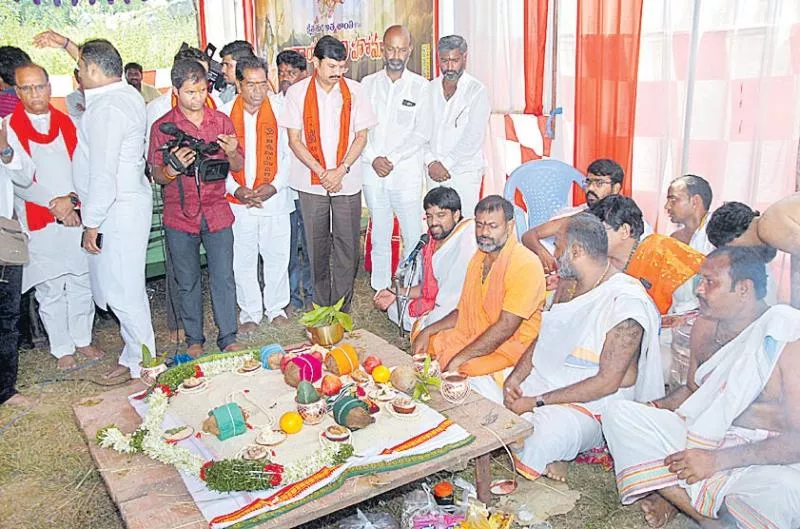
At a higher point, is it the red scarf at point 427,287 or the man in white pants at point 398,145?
the man in white pants at point 398,145

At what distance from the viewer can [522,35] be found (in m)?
5.71

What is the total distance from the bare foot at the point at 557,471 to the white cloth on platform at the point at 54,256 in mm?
3038

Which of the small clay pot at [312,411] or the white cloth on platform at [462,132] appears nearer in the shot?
the small clay pot at [312,411]

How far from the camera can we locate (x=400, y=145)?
530 cm

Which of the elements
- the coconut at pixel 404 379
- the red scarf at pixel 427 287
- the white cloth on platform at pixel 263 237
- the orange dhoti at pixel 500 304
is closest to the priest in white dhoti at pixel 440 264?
the red scarf at pixel 427 287

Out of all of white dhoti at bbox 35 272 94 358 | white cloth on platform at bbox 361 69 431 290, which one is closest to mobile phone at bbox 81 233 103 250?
white dhoti at bbox 35 272 94 358

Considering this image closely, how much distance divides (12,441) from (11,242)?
3.39 ft

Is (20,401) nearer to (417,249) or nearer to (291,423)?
(291,423)

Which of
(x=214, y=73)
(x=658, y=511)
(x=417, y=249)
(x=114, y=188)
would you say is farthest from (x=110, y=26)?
(x=658, y=511)

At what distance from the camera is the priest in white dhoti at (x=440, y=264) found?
4.10m

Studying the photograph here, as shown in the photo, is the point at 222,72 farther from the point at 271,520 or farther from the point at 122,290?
the point at 271,520

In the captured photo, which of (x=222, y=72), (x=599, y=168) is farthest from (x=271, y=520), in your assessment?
(x=222, y=72)

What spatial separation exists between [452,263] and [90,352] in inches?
94.9

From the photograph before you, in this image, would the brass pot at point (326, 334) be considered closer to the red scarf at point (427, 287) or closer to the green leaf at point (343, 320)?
the green leaf at point (343, 320)
